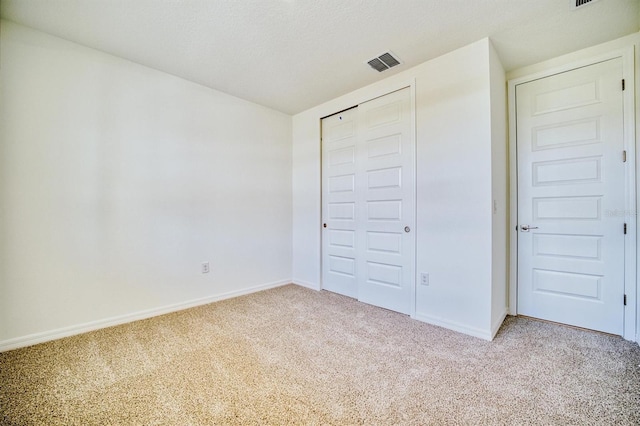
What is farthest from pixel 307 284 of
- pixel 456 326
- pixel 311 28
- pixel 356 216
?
pixel 311 28

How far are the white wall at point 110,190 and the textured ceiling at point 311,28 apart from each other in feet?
1.03

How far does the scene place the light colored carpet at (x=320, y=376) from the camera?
1358mm

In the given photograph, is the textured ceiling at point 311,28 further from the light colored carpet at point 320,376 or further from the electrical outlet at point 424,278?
the light colored carpet at point 320,376

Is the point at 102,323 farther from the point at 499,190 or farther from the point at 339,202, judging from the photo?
the point at 499,190

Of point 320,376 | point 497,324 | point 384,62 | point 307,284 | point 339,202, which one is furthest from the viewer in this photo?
point 307,284

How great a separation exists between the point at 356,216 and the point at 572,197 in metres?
2.11

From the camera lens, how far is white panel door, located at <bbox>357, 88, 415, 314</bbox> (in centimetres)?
273

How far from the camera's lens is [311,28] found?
2.11m

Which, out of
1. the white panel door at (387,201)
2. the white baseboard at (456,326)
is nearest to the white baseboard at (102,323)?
the white panel door at (387,201)

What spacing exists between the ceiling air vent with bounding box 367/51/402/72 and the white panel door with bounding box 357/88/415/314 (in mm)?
301

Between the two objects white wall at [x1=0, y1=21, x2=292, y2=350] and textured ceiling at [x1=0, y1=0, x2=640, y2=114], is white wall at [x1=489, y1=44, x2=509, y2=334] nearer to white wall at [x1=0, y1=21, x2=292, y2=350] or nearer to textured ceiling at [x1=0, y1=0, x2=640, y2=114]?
textured ceiling at [x1=0, y1=0, x2=640, y2=114]

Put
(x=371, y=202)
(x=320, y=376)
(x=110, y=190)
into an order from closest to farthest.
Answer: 1. (x=320, y=376)
2. (x=110, y=190)
3. (x=371, y=202)

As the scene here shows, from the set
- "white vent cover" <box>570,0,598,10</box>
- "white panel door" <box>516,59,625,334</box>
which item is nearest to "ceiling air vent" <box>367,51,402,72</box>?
"white vent cover" <box>570,0,598,10</box>

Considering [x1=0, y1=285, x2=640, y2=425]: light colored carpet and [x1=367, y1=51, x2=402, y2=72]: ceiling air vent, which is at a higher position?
[x1=367, y1=51, x2=402, y2=72]: ceiling air vent
